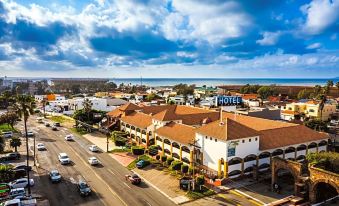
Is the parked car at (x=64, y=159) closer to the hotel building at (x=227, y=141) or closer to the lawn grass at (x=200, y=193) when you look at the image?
the hotel building at (x=227, y=141)

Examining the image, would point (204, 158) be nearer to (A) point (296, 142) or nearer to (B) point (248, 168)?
(B) point (248, 168)

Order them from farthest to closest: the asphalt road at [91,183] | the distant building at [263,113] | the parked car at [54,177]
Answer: the distant building at [263,113], the parked car at [54,177], the asphalt road at [91,183]

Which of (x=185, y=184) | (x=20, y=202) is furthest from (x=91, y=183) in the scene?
(x=185, y=184)

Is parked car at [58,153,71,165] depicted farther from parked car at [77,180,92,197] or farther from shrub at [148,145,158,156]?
shrub at [148,145,158,156]

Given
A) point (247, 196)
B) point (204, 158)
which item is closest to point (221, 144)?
point (204, 158)

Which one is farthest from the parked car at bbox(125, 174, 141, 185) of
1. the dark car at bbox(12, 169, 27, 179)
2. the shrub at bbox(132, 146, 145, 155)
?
the dark car at bbox(12, 169, 27, 179)

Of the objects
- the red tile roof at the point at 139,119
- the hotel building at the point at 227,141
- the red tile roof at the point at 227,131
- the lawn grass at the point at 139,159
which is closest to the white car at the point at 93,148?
the hotel building at the point at 227,141

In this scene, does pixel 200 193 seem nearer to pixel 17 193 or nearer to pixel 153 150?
pixel 153 150
